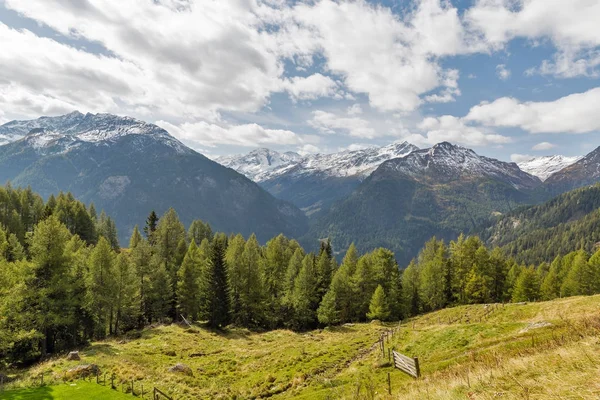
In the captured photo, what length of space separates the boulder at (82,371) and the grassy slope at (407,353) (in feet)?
5.39

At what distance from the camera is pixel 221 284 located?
65.0 metres

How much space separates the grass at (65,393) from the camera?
76.4 ft

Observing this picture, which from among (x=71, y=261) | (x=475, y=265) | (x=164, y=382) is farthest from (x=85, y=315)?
(x=475, y=265)

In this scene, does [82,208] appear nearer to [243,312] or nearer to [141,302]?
[141,302]

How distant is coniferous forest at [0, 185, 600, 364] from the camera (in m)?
43.3

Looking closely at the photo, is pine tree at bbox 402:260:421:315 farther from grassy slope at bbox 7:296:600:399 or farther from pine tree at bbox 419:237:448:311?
grassy slope at bbox 7:296:600:399

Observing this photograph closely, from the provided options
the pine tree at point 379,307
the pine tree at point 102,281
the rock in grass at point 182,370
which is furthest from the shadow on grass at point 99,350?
the pine tree at point 379,307

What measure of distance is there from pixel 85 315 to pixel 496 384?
5662 centimetres

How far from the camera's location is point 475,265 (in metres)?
77.2

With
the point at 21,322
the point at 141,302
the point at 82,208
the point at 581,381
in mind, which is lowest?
the point at 141,302

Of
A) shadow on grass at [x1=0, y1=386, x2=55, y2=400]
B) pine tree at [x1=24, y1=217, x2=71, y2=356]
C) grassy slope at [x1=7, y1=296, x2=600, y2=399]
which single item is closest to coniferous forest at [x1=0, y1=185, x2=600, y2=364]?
pine tree at [x1=24, y1=217, x2=71, y2=356]

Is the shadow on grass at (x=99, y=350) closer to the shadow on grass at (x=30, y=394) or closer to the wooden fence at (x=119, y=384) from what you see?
the wooden fence at (x=119, y=384)

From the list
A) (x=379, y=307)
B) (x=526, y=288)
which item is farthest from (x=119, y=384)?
(x=526, y=288)

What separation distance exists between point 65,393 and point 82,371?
5.74 metres
